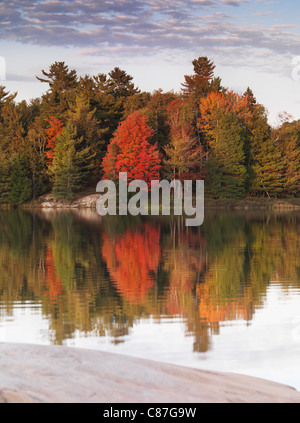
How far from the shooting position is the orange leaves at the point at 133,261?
10.6 meters

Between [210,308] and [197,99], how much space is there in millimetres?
51217

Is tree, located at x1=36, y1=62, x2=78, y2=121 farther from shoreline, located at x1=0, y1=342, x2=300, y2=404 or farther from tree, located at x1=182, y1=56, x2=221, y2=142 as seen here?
shoreline, located at x1=0, y1=342, x2=300, y2=404

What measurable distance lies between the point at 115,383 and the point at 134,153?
45.7 meters

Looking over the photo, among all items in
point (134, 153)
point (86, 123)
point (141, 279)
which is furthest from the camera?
point (86, 123)

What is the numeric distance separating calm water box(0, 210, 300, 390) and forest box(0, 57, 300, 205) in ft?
106

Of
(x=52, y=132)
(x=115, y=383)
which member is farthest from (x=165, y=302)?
(x=52, y=132)

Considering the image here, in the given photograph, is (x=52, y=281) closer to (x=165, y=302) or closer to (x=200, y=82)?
(x=165, y=302)

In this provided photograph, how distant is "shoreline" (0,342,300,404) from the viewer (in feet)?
12.9

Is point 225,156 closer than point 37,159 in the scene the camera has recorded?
Yes

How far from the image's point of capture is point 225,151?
5225 cm

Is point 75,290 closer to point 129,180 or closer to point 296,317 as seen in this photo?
point 296,317

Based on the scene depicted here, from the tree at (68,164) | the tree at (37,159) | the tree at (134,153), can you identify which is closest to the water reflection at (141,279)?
the tree at (134,153)

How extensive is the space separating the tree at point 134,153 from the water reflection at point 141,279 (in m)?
28.0

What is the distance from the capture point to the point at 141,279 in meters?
11.8
